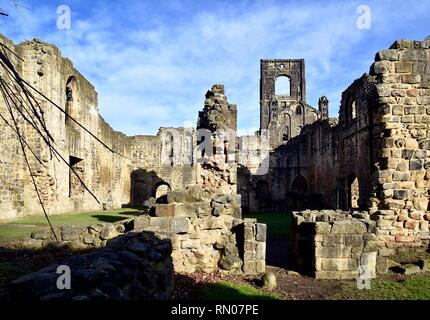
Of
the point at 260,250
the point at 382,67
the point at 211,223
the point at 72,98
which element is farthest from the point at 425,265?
the point at 72,98

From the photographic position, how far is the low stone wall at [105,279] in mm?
2527

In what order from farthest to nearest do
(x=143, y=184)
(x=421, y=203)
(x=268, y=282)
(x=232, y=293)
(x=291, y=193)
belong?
(x=143, y=184) → (x=291, y=193) → (x=421, y=203) → (x=268, y=282) → (x=232, y=293)

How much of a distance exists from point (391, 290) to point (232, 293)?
2.95 meters

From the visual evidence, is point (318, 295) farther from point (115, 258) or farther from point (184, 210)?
point (115, 258)

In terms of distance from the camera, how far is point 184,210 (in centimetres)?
791

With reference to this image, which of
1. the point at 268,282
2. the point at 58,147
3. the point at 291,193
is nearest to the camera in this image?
the point at 268,282

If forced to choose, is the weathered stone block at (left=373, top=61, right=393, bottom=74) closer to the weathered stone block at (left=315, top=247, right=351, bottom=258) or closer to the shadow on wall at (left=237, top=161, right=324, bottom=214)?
the weathered stone block at (left=315, top=247, right=351, bottom=258)

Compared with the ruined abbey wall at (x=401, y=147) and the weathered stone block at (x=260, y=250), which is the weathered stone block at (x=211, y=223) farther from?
the ruined abbey wall at (x=401, y=147)

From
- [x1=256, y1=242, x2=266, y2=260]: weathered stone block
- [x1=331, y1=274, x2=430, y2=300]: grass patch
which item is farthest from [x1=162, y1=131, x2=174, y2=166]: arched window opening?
[x1=331, y1=274, x2=430, y2=300]: grass patch

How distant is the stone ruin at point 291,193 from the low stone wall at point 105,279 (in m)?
2.49

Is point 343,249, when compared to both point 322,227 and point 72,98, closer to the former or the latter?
point 322,227

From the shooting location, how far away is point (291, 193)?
2442 cm
